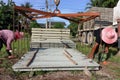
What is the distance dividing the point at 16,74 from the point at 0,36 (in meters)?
3.25

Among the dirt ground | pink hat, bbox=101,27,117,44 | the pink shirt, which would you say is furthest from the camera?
the pink shirt

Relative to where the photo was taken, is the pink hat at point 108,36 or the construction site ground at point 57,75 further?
the pink hat at point 108,36

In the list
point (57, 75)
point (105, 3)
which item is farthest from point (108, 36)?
point (105, 3)

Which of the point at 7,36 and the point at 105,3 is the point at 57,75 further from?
the point at 105,3

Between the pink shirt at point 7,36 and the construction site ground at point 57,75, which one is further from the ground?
the pink shirt at point 7,36

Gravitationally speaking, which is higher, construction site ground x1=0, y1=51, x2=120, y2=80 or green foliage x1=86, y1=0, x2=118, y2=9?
green foliage x1=86, y1=0, x2=118, y2=9

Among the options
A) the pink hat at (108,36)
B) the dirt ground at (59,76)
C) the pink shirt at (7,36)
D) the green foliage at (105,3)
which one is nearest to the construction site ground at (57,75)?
the dirt ground at (59,76)

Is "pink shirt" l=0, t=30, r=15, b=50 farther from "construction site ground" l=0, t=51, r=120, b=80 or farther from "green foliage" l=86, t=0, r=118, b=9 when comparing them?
"green foliage" l=86, t=0, r=118, b=9

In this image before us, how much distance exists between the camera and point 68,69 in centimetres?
754

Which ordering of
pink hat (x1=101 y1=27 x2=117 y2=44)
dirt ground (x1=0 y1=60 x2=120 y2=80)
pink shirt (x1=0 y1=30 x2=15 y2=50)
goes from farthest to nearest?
pink shirt (x1=0 y1=30 x2=15 y2=50) < pink hat (x1=101 y1=27 x2=117 y2=44) < dirt ground (x1=0 y1=60 x2=120 y2=80)

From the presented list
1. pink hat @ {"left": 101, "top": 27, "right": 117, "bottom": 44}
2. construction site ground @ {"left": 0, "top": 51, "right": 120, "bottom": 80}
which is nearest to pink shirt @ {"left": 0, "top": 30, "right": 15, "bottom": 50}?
construction site ground @ {"left": 0, "top": 51, "right": 120, "bottom": 80}

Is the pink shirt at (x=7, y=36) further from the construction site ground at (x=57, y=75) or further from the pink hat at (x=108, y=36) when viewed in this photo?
the pink hat at (x=108, y=36)

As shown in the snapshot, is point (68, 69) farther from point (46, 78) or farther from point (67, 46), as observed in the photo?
point (67, 46)

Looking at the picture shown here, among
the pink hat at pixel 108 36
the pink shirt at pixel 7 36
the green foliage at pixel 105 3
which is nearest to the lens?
the pink hat at pixel 108 36
